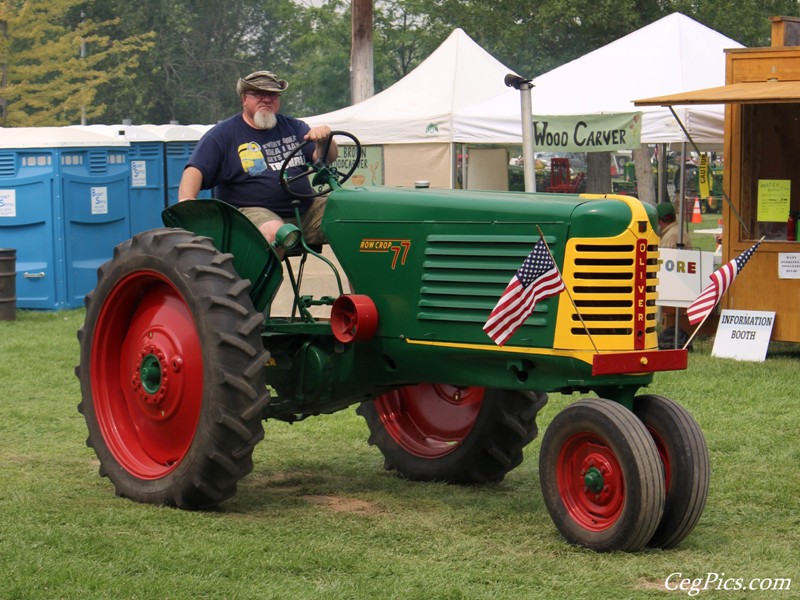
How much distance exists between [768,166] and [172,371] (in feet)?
24.4

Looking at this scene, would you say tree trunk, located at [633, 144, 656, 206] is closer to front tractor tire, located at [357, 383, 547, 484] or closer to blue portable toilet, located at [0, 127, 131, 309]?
blue portable toilet, located at [0, 127, 131, 309]

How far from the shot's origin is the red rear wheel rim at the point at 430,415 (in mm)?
7277

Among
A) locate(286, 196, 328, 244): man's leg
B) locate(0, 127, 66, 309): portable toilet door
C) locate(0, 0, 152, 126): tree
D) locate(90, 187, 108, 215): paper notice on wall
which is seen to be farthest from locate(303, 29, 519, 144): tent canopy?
locate(0, 0, 152, 126): tree

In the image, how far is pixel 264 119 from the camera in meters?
7.06

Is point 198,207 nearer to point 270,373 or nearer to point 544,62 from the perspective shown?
point 270,373

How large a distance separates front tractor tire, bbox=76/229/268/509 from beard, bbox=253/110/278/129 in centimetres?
84

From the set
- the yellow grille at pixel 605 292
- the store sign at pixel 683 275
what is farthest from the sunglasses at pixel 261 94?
the store sign at pixel 683 275

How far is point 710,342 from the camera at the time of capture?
42.5 ft

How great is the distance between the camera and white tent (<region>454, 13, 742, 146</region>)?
1362cm

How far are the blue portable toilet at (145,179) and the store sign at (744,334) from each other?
7.76 meters

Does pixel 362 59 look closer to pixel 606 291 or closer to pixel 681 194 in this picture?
pixel 681 194

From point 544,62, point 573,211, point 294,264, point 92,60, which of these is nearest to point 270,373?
point 573,211

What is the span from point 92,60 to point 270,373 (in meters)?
35.2

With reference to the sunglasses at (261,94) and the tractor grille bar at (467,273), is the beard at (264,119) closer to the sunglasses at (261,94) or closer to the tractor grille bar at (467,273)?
the sunglasses at (261,94)
